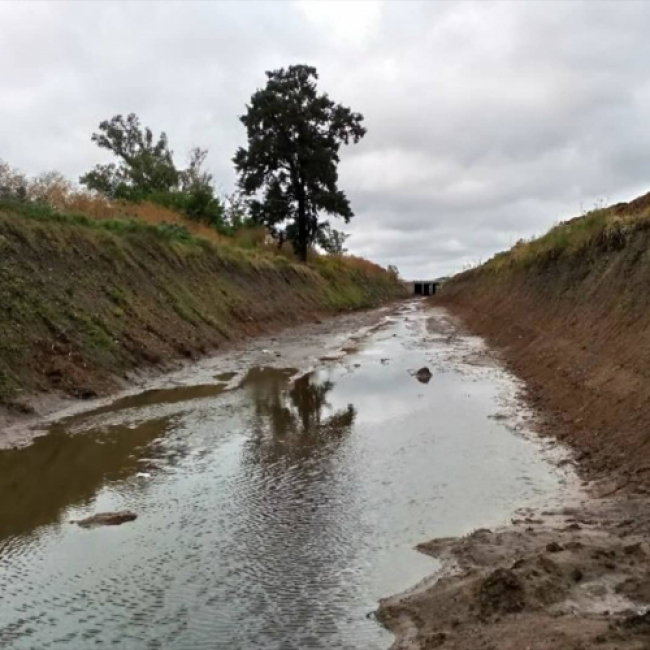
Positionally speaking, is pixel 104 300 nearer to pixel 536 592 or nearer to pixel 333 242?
pixel 536 592

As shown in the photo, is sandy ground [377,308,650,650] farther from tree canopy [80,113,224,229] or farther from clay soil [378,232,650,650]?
tree canopy [80,113,224,229]

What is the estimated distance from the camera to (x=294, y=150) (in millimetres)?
45781

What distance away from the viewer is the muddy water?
16.7 feet

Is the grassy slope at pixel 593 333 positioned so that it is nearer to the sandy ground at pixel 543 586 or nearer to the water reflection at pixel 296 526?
the sandy ground at pixel 543 586

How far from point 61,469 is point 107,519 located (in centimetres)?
217

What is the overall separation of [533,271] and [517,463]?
A: 67.4ft

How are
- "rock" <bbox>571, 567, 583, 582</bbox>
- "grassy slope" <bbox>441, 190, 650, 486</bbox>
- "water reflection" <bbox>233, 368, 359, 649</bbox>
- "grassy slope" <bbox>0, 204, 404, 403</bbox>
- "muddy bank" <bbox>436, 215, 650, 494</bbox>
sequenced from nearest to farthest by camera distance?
"rock" <bbox>571, 567, 583, 582</bbox> → "water reflection" <bbox>233, 368, 359, 649</bbox> → "muddy bank" <bbox>436, 215, 650, 494</bbox> → "grassy slope" <bbox>441, 190, 650, 486</bbox> → "grassy slope" <bbox>0, 204, 404, 403</bbox>

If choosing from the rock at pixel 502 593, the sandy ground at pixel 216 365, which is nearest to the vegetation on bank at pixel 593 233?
the sandy ground at pixel 216 365

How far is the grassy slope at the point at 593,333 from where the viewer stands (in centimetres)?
892

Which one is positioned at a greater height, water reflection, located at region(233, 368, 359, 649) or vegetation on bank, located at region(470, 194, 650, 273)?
vegetation on bank, located at region(470, 194, 650, 273)

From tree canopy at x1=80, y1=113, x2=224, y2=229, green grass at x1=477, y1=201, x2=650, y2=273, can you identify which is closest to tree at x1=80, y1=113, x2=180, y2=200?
tree canopy at x1=80, y1=113, x2=224, y2=229

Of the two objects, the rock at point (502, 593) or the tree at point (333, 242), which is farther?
the tree at point (333, 242)

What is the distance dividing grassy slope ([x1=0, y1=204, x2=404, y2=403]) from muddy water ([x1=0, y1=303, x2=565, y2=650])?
152cm

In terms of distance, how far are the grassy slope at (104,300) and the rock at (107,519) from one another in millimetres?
5053
